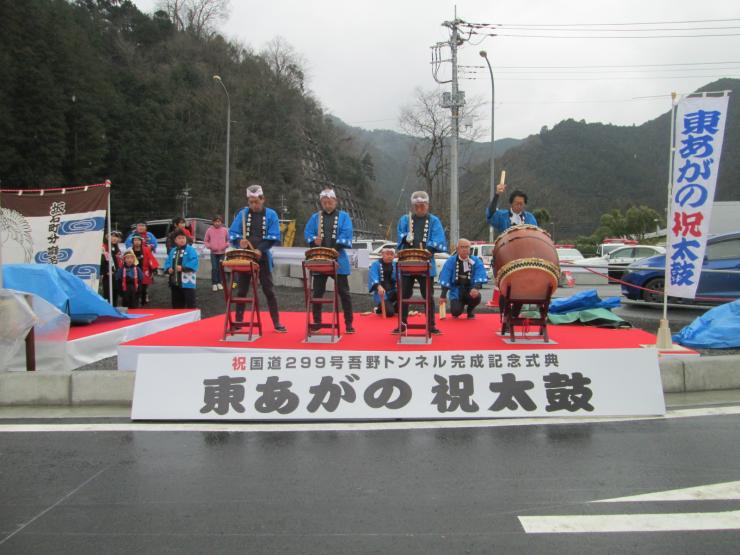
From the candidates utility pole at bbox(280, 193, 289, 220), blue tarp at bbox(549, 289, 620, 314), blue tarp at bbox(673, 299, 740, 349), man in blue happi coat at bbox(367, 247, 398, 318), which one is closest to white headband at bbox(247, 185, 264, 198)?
man in blue happi coat at bbox(367, 247, 398, 318)

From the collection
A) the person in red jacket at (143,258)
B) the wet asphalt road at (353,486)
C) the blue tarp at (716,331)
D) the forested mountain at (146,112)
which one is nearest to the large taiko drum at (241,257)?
the wet asphalt road at (353,486)

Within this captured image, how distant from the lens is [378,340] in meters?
6.55

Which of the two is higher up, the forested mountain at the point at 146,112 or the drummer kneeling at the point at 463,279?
the forested mountain at the point at 146,112

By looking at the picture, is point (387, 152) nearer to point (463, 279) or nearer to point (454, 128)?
point (454, 128)

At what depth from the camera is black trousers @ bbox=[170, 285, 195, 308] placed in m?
10.4

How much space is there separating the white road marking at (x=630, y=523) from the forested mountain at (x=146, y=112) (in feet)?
111

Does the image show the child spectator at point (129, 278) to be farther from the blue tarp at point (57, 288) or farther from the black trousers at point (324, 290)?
the black trousers at point (324, 290)

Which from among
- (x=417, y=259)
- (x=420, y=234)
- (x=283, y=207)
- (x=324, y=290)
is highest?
(x=283, y=207)

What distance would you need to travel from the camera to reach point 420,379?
463 centimetres

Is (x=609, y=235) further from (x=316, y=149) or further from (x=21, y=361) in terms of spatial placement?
(x=21, y=361)

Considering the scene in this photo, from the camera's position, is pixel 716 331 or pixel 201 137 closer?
pixel 716 331

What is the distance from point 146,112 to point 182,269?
3791 cm

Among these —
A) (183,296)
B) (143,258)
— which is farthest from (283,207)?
(183,296)

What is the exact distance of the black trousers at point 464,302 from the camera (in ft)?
28.4
